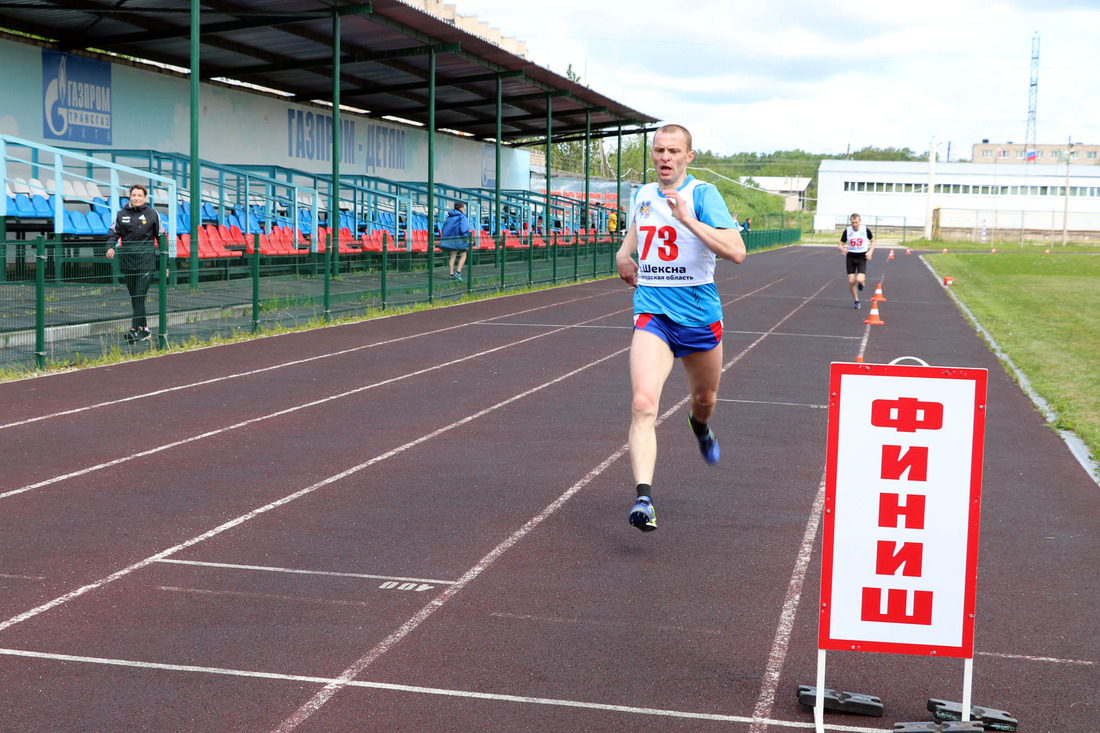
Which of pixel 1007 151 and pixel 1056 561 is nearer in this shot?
pixel 1056 561

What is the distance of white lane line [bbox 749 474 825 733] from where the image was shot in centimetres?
406

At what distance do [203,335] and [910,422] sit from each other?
41.4ft

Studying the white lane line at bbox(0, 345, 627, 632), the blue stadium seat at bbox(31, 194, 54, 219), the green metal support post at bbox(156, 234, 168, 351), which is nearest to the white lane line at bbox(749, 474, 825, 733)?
the white lane line at bbox(0, 345, 627, 632)

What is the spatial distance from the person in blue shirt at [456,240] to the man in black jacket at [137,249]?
9.80m

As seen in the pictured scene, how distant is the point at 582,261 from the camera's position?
110ft

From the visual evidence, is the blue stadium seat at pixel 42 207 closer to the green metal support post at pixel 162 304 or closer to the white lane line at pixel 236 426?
the green metal support post at pixel 162 304

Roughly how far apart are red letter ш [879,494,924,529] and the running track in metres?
0.67

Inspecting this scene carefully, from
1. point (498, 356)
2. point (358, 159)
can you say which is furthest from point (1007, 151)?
point (498, 356)

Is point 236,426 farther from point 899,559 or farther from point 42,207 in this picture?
point 42,207

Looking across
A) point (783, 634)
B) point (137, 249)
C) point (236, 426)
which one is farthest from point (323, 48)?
point (783, 634)

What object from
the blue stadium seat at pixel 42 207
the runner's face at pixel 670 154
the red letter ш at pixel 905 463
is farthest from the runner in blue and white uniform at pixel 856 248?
the red letter ш at pixel 905 463

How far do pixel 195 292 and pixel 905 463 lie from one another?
12746 mm

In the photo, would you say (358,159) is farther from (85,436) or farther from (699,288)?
(699,288)

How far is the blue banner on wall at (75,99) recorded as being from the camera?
2486 centimetres
